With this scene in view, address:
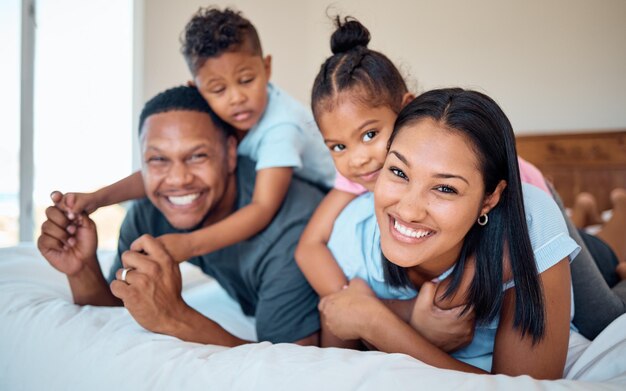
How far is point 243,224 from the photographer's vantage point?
1365mm

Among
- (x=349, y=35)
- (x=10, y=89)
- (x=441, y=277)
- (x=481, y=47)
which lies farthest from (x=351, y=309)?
(x=10, y=89)

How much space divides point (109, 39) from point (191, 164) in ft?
5.84

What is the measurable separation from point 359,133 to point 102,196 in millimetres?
697

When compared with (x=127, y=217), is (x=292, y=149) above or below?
above

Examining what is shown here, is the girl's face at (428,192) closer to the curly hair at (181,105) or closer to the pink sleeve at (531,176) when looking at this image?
the pink sleeve at (531,176)

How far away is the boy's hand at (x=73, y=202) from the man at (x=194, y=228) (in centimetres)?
2

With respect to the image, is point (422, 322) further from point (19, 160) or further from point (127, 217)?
point (19, 160)

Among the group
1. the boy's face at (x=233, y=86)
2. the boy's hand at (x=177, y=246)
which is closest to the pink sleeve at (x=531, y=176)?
the boy's face at (x=233, y=86)

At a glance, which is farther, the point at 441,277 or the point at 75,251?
the point at 75,251

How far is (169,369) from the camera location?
899mm

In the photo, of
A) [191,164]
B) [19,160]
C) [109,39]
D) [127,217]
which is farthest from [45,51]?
[191,164]

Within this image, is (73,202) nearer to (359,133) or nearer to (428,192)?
(359,133)

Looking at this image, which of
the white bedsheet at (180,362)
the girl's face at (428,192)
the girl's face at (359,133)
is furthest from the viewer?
the girl's face at (359,133)

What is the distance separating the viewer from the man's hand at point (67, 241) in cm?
130
